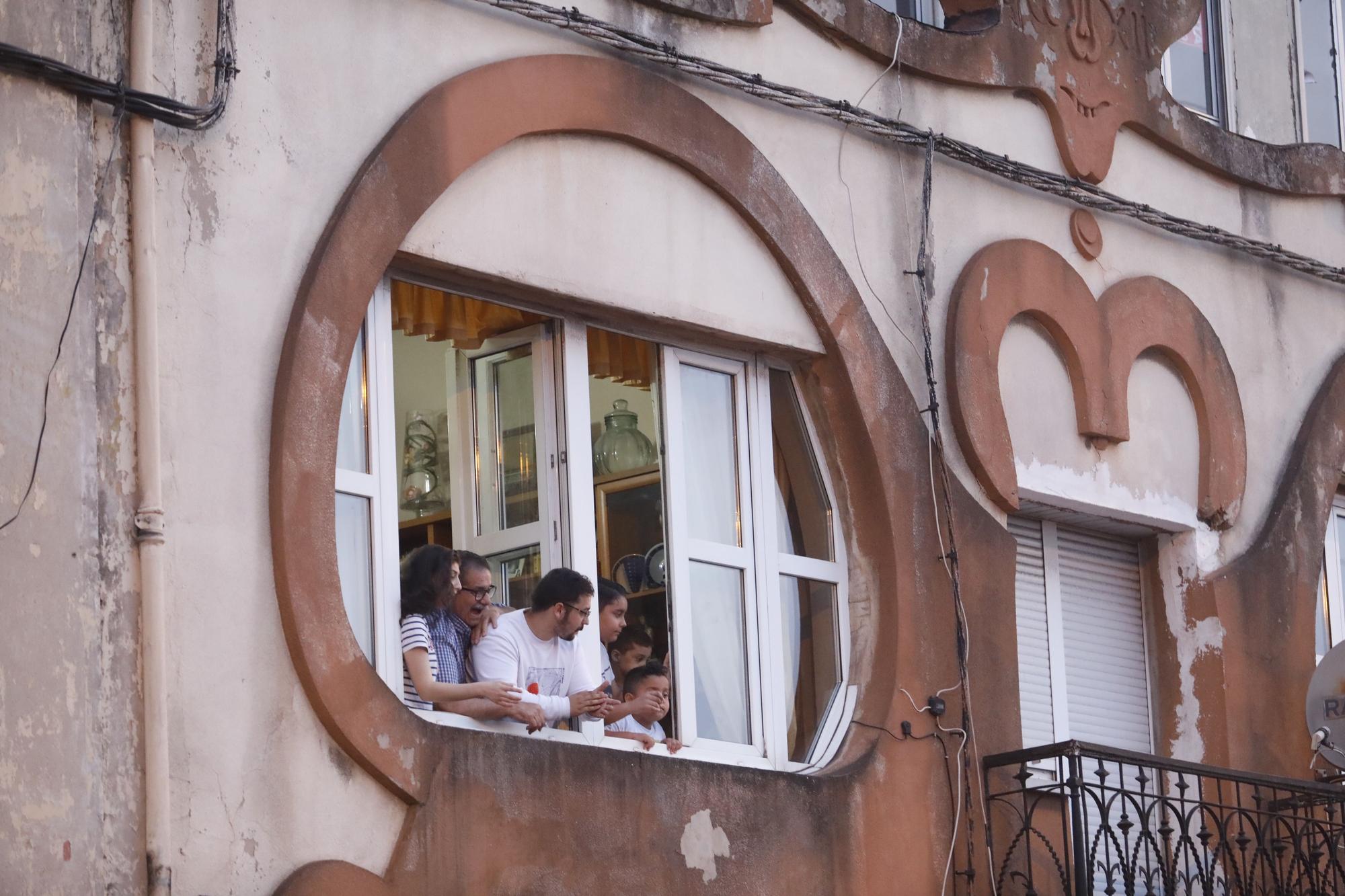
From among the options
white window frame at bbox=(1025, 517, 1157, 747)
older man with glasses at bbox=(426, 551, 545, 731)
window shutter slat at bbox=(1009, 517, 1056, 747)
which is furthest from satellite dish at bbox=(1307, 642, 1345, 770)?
older man with glasses at bbox=(426, 551, 545, 731)

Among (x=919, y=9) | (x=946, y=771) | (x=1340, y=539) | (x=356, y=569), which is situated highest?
(x=919, y=9)

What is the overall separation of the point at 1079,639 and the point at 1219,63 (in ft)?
13.9

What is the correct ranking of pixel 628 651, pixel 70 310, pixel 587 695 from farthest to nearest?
pixel 628 651, pixel 587 695, pixel 70 310

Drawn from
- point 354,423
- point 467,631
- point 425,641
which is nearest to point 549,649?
point 467,631

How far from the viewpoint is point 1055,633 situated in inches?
496

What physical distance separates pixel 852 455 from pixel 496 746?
2.86 meters

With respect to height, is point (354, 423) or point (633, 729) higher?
point (354, 423)

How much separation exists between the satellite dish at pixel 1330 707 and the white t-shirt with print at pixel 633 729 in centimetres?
420

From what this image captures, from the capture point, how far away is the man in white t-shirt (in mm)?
9891

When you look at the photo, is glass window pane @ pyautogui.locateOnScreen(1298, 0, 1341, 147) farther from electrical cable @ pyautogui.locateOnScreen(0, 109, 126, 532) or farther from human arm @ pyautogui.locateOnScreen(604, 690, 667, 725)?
electrical cable @ pyautogui.locateOnScreen(0, 109, 126, 532)

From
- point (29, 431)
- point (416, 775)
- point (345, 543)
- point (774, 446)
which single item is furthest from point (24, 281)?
point (774, 446)

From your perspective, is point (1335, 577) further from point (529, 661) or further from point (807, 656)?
point (529, 661)

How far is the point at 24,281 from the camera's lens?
8.38m

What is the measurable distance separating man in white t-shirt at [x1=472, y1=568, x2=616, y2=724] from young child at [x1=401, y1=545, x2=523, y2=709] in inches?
10.5
